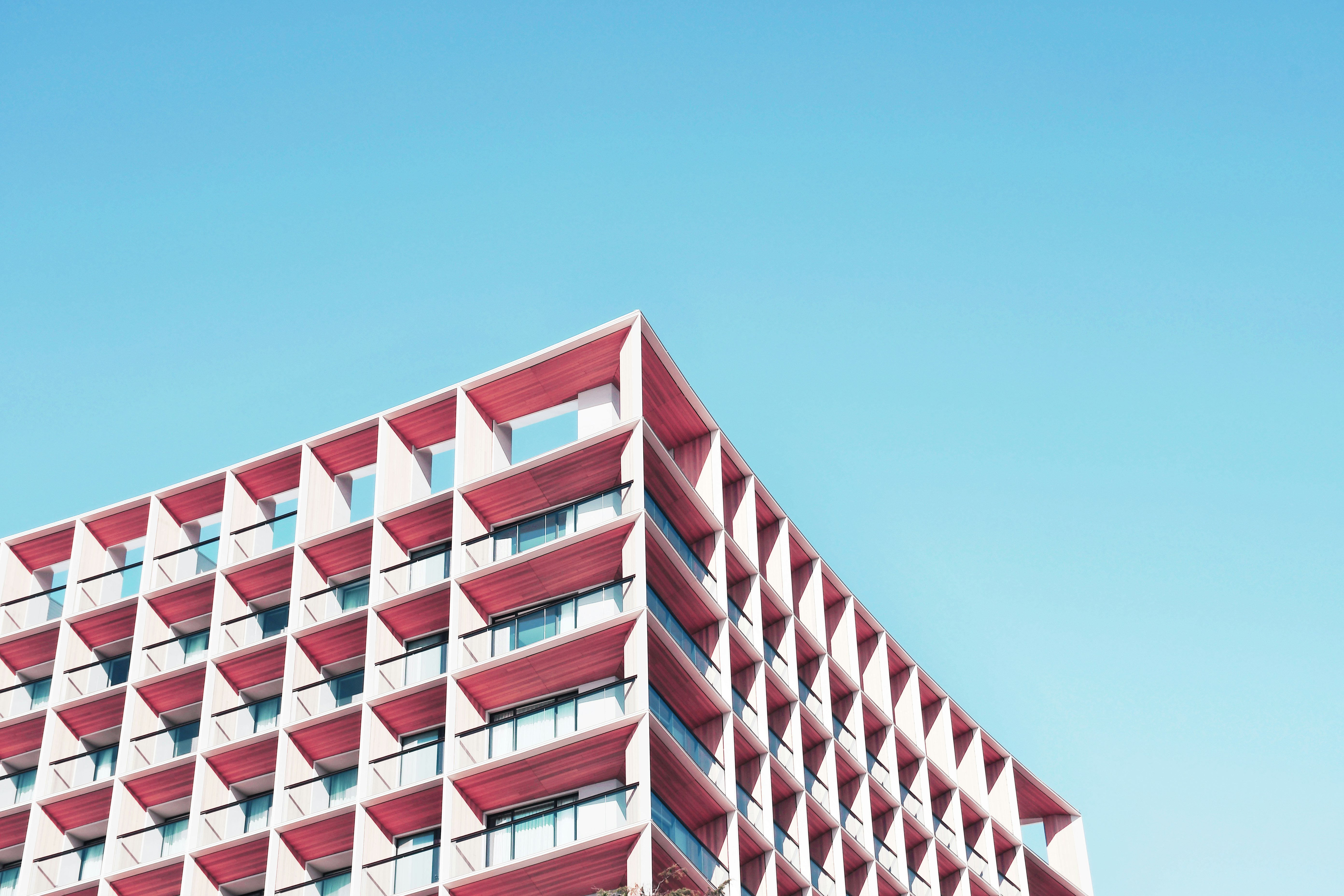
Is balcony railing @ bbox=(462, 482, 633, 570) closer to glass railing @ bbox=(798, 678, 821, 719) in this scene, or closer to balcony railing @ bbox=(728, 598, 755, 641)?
balcony railing @ bbox=(728, 598, 755, 641)

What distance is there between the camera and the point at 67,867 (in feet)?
188

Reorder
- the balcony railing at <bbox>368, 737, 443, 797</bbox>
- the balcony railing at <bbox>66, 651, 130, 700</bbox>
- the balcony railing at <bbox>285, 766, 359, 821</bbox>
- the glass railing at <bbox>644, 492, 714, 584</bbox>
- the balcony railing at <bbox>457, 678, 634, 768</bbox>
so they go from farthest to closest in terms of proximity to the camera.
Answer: the balcony railing at <bbox>66, 651, 130, 700</bbox> → the glass railing at <bbox>644, 492, 714, 584</bbox> → the balcony railing at <bbox>285, 766, 359, 821</bbox> → the balcony railing at <bbox>368, 737, 443, 797</bbox> → the balcony railing at <bbox>457, 678, 634, 768</bbox>

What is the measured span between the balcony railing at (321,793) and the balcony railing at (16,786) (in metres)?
13.7

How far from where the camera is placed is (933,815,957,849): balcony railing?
7056 centimetres

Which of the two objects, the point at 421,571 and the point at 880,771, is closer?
the point at 421,571

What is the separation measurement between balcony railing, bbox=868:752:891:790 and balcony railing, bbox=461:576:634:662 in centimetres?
1906

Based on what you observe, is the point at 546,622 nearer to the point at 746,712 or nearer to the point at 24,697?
the point at 746,712

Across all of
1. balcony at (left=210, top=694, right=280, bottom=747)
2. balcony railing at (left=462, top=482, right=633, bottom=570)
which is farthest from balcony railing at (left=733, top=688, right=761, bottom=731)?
balcony at (left=210, top=694, right=280, bottom=747)

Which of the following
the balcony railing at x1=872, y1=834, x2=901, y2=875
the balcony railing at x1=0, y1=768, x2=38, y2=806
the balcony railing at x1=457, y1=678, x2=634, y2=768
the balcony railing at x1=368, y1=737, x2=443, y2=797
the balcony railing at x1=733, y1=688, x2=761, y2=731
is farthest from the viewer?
the balcony railing at x1=872, y1=834, x2=901, y2=875

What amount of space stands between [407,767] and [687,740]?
864cm

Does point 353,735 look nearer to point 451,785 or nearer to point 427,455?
point 451,785

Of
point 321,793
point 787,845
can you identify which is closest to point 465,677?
point 321,793

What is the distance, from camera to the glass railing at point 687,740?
165 ft

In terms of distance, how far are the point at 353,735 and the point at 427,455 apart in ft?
35.0
